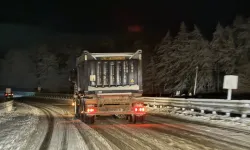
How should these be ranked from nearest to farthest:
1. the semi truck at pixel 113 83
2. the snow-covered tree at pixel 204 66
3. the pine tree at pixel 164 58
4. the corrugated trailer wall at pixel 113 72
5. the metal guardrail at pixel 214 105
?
1. the metal guardrail at pixel 214 105
2. the semi truck at pixel 113 83
3. the corrugated trailer wall at pixel 113 72
4. the snow-covered tree at pixel 204 66
5. the pine tree at pixel 164 58

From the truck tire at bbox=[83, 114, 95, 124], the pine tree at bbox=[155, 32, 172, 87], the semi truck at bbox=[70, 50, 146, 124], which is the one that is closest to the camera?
the semi truck at bbox=[70, 50, 146, 124]

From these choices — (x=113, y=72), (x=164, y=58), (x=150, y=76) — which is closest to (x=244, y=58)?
(x=164, y=58)

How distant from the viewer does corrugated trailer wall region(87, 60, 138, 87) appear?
19578mm

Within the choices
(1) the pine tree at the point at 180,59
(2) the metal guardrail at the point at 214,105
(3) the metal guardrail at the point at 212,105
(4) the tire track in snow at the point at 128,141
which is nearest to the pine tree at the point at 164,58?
(1) the pine tree at the point at 180,59

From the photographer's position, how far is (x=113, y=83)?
64.4 feet

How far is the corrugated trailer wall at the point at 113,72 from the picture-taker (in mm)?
19578

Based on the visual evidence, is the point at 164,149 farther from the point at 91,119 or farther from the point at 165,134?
the point at 91,119

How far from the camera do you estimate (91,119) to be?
64.9 ft

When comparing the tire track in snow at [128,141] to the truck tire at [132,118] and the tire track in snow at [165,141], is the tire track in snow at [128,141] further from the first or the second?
the truck tire at [132,118]

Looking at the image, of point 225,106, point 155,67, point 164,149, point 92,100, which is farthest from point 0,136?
point 155,67

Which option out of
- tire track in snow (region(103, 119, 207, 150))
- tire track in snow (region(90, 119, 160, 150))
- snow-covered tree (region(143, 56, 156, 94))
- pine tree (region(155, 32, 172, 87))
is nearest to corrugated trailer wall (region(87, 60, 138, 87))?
tire track in snow (region(90, 119, 160, 150))

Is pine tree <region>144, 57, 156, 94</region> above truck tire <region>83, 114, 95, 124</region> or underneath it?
above

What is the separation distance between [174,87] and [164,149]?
183 ft

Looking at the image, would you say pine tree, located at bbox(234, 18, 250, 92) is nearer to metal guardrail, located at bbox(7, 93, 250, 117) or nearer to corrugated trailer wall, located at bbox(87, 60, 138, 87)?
metal guardrail, located at bbox(7, 93, 250, 117)
